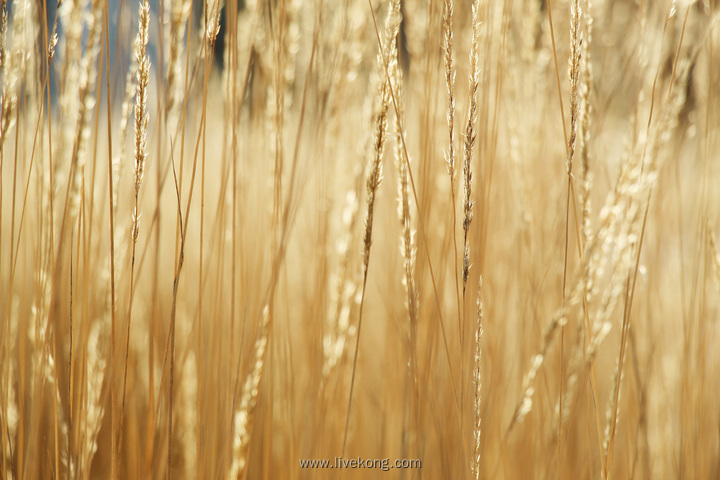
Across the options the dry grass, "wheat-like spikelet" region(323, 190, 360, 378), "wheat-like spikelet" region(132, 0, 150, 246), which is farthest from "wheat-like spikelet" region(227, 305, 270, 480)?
"wheat-like spikelet" region(132, 0, 150, 246)

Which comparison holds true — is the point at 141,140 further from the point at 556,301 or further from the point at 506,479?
the point at 556,301

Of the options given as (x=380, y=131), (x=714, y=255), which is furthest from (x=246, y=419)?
(x=714, y=255)

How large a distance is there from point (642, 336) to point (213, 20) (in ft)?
5.10

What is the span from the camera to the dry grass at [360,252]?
2.42 feet

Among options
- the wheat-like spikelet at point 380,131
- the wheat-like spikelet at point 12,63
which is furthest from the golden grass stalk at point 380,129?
the wheat-like spikelet at point 12,63

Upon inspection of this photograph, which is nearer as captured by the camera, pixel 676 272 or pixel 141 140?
pixel 141 140

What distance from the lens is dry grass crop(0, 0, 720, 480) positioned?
0.74m

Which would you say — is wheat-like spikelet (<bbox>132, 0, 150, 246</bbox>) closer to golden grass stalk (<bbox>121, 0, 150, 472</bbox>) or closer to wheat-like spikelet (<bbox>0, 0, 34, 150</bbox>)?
golden grass stalk (<bbox>121, 0, 150, 472</bbox>)

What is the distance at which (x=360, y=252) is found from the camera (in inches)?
42.8

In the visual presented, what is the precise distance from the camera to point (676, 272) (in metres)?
1.54

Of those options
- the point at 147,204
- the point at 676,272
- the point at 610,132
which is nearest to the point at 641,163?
the point at 676,272

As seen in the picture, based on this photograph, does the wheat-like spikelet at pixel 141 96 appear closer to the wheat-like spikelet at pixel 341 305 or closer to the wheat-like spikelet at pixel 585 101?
the wheat-like spikelet at pixel 341 305

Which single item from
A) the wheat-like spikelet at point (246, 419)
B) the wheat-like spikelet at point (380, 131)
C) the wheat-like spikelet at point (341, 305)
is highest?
the wheat-like spikelet at point (380, 131)

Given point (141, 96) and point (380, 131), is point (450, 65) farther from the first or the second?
point (141, 96)
